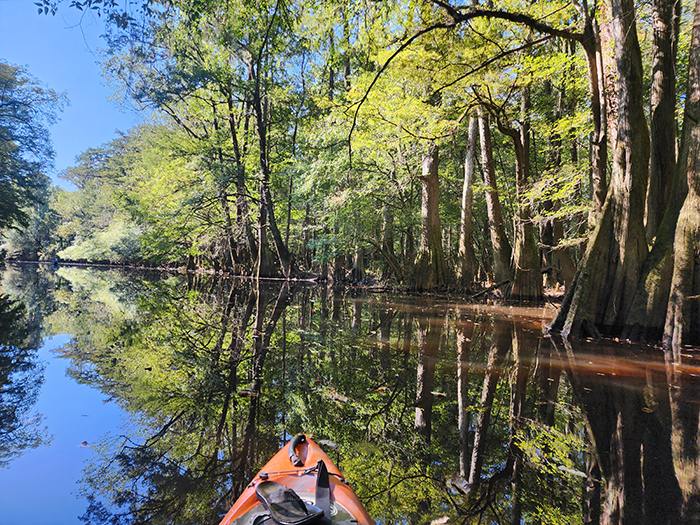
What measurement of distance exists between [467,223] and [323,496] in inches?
490

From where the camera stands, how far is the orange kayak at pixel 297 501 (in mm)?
1274

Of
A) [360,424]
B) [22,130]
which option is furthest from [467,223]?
[22,130]

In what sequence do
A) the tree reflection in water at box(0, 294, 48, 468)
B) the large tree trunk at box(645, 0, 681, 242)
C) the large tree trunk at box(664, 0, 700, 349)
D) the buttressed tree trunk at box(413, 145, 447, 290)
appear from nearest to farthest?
1. the tree reflection in water at box(0, 294, 48, 468)
2. the large tree trunk at box(664, 0, 700, 349)
3. the large tree trunk at box(645, 0, 681, 242)
4. the buttressed tree trunk at box(413, 145, 447, 290)

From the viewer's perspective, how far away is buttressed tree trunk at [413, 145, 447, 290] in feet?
43.3

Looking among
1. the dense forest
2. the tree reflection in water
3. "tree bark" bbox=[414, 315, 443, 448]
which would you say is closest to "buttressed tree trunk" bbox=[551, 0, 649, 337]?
the dense forest

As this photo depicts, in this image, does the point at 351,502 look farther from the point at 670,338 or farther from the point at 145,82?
the point at 145,82

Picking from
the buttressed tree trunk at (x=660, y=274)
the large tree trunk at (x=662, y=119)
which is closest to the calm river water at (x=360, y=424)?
the buttressed tree trunk at (x=660, y=274)

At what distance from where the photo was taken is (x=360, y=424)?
2797 mm

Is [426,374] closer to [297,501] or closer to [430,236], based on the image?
[297,501]

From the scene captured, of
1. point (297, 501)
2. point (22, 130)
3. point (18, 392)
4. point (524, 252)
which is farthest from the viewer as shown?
point (22, 130)

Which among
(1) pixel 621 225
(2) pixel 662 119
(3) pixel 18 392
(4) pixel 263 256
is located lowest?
(3) pixel 18 392

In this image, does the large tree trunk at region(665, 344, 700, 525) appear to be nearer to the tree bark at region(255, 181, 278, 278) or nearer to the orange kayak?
the orange kayak

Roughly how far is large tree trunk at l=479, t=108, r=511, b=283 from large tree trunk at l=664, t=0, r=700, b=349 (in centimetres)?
580

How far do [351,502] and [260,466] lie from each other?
0.84 m
